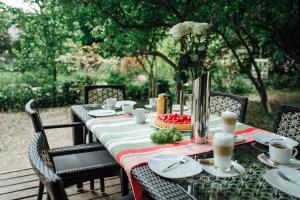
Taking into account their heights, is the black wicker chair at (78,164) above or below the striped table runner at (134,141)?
below

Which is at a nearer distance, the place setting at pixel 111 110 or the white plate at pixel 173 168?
the white plate at pixel 173 168

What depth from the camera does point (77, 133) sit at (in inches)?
109

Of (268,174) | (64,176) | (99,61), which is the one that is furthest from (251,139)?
(99,61)

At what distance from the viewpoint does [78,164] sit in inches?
85.0

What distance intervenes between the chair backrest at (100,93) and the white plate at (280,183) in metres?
2.16

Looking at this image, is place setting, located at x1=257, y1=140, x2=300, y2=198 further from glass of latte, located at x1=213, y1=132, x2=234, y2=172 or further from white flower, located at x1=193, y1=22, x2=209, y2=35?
white flower, located at x1=193, y1=22, x2=209, y2=35

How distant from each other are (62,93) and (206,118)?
215 inches

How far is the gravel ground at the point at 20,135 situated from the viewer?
11.8ft

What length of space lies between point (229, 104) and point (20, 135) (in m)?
3.36

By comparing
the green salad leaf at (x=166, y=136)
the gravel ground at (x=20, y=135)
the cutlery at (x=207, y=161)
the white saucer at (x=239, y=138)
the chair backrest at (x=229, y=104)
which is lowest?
the gravel ground at (x=20, y=135)

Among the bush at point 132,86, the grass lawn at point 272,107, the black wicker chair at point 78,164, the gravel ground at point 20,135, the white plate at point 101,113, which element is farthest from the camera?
the bush at point 132,86

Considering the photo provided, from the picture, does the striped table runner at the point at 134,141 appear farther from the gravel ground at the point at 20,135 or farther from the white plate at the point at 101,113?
the gravel ground at the point at 20,135

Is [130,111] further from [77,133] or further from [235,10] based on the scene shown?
[235,10]

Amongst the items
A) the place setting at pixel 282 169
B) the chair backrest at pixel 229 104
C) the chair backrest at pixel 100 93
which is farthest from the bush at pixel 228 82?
the place setting at pixel 282 169
